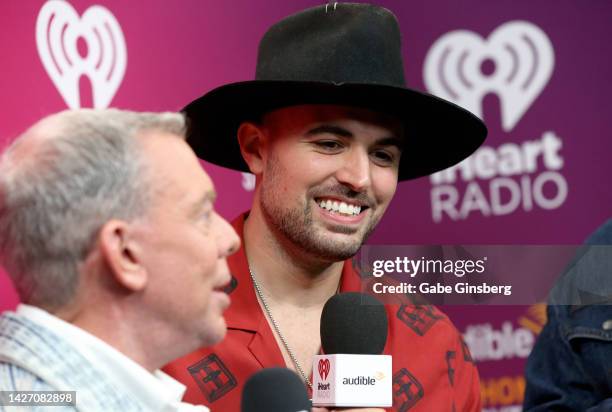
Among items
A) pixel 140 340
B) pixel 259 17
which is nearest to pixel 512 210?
pixel 259 17

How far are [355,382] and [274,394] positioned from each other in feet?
0.69

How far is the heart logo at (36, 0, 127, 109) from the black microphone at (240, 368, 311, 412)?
6.35 feet

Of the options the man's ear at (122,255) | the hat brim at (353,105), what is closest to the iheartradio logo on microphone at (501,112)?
the hat brim at (353,105)

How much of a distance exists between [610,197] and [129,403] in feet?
8.42

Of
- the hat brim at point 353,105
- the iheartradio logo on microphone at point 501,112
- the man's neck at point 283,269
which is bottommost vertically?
the man's neck at point 283,269

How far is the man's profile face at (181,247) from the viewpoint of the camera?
1.69m

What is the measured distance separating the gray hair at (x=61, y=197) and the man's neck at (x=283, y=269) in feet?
3.03

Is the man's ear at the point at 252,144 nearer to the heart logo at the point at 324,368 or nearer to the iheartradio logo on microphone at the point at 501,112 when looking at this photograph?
the heart logo at the point at 324,368

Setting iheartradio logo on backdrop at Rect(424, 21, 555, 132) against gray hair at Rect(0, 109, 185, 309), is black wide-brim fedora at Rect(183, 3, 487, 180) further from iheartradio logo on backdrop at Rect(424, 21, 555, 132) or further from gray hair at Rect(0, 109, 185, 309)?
iheartradio logo on backdrop at Rect(424, 21, 555, 132)

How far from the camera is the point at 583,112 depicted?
3.84 meters

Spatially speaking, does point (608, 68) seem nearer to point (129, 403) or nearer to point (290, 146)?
point (290, 146)

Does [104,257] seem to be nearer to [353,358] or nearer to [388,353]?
[353,358]

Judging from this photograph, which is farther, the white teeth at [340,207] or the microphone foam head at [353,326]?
the white teeth at [340,207]

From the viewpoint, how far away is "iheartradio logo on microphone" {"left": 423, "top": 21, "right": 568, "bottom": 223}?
12.3ft
